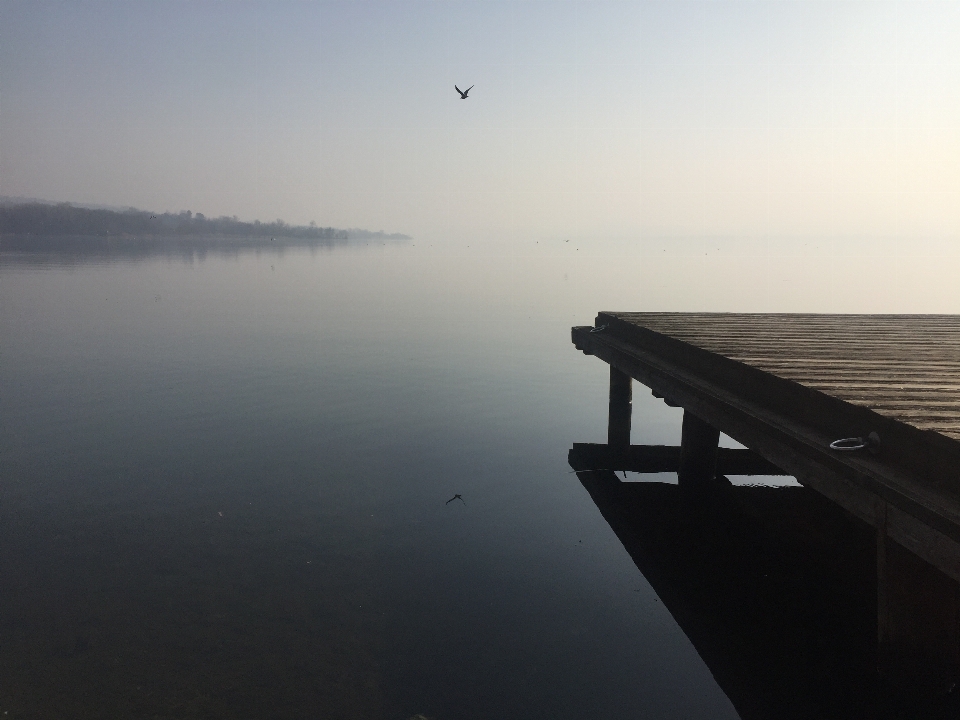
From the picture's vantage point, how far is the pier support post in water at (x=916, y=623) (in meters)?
5.42

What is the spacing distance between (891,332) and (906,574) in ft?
24.9

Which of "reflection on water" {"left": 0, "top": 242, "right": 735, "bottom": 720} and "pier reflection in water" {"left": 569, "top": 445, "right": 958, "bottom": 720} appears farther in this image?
"reflection on water" {"left": 0, "top": 242, "right": 735, "bottom": 720}

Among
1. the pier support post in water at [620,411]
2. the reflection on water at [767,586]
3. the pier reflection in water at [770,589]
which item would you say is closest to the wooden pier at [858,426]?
the pier reflection in water at [770,589]

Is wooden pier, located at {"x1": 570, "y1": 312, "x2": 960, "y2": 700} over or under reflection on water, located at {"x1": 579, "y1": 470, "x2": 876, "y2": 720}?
over

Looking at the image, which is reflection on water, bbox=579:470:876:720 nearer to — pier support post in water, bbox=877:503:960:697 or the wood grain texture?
pier support post in water, bbox=877:503:960:697

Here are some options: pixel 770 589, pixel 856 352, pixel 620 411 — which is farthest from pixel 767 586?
pixel 620 411

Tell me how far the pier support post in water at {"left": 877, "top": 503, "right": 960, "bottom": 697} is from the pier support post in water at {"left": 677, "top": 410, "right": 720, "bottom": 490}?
635 centimetres

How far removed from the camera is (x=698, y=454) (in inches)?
479

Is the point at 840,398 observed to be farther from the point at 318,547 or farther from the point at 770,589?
the point at 318,547

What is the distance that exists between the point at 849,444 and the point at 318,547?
6.87 m

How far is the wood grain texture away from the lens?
6492 millimetres

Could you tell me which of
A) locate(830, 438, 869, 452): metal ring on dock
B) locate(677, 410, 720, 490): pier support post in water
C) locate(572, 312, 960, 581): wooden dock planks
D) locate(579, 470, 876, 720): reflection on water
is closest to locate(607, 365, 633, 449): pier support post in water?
locate(572, 312, 960, 581): wooden dock planks

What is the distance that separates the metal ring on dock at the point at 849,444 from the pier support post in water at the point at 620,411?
26.5ft

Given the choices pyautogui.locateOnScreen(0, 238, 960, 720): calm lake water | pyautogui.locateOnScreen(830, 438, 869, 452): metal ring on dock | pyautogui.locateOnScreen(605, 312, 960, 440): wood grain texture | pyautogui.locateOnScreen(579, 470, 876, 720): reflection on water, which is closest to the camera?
pyautogui.locateOnScreen(830, 438, 869, 452): metal ring on dock
